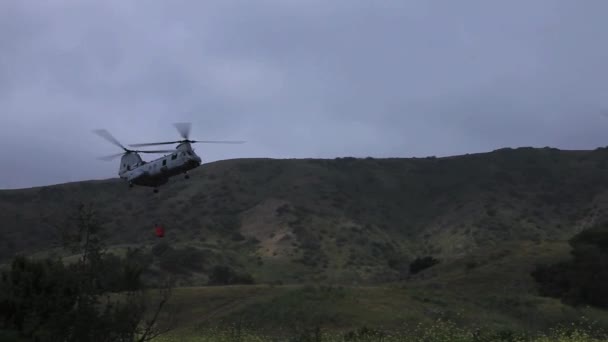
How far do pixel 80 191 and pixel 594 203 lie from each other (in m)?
74.4

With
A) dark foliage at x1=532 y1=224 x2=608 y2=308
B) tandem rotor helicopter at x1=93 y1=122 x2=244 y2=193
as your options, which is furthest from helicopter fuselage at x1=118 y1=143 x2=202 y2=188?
dark foliage at x1=532 y1=224 x2=608 y2=308

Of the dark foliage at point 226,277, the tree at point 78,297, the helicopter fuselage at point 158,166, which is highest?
the helicopter fuselage at point 158,166

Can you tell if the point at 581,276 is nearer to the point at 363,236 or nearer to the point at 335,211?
the point at 363,236

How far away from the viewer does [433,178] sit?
387 feet

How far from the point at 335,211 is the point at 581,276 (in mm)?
50346

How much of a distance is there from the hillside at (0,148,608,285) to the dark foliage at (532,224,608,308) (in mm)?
17037

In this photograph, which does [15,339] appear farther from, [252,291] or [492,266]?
[492,266]

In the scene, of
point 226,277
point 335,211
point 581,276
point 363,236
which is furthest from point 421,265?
point 335,211

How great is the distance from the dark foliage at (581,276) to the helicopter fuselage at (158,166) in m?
24.2

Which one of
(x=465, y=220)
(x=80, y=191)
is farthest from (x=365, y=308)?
(x=80, y=191)

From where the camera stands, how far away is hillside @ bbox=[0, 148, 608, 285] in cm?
7469

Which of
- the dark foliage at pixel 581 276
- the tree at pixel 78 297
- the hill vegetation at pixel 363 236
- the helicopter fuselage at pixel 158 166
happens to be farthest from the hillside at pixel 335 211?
the tree at pixel 78 297

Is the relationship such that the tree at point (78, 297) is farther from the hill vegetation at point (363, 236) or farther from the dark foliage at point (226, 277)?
the dark foliage at point (226, 277)

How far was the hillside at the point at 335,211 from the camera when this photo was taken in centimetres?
7469
